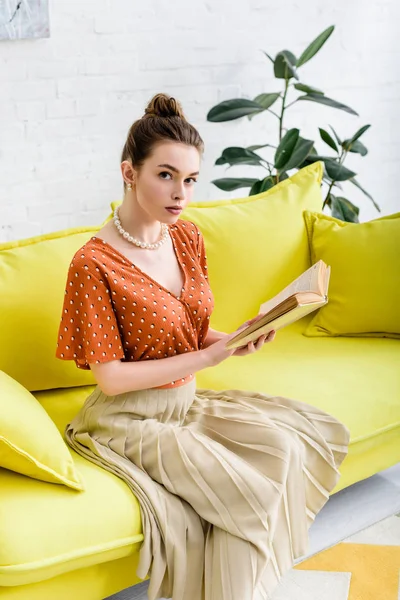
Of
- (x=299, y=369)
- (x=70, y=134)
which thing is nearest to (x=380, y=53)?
(x=70, y=134)

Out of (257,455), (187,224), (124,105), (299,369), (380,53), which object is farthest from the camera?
(380,53)

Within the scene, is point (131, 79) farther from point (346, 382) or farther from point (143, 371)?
point (143, 371)

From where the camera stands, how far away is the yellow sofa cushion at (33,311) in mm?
2168

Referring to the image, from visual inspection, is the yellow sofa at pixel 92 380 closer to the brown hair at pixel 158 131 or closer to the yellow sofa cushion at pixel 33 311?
the yellow sofa cushion at pixel 33 311

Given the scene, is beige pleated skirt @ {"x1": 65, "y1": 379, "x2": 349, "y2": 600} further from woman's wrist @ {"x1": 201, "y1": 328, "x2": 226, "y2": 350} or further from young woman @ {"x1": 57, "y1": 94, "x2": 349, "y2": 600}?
woman's wrist @ {"x1": 201, "y1": 328, "x2": 226, "y2": 350}

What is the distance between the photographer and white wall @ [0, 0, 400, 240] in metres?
3.00

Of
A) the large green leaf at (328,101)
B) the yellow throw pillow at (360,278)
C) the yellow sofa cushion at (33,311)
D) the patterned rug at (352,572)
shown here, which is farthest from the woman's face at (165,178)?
the large green leaf at (328,101)

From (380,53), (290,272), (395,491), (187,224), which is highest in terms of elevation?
(380,53)

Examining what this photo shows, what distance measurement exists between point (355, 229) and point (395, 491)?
863mm

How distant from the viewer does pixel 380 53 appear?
402cm

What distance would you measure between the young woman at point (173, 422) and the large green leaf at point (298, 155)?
1181 mm

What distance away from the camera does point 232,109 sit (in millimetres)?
3252

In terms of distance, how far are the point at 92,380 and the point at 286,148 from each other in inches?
51.9

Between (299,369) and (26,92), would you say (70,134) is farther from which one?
(299,369)
